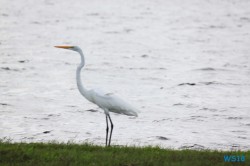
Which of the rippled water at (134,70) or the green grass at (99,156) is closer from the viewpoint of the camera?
the green grass at (99,156)

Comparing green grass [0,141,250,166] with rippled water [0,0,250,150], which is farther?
rippled water [0,0,250,150]

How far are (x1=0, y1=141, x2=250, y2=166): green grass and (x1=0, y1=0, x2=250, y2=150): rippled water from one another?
11.8 ft

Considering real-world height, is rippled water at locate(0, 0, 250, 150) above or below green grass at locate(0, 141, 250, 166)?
below

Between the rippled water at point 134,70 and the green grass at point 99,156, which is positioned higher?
the green grass at point 99,156

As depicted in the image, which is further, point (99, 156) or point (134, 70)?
point (134, 70)

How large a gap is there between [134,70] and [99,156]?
14.2 metres

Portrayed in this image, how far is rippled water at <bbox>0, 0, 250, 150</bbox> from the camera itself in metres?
15.7

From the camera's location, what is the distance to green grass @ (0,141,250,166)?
31.0 ft

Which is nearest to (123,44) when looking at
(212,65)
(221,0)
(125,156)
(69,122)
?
(212,65)

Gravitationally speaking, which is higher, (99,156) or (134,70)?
(99,156)

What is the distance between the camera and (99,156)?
9820 millimetres

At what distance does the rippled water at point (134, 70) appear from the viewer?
15.7 metres

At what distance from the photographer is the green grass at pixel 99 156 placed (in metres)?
9.46

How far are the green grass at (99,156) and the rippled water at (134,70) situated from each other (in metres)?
3.58
